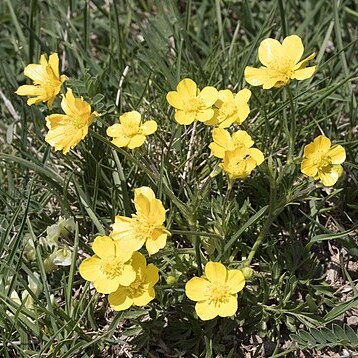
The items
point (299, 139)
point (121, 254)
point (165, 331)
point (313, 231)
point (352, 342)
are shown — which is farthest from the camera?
point (299, 139)

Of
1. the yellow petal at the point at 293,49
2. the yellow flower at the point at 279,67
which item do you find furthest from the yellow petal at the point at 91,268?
the yellow petal at the point at 293,49

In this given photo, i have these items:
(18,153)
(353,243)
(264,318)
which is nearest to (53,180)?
(18,153)

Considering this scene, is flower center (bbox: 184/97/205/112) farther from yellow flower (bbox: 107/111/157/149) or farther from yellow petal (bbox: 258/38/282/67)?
yellow petal (bbox: 258/38/282/67)

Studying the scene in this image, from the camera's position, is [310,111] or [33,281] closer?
[33,281]

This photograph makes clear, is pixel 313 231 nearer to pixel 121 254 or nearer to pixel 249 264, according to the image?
pixel 249 264

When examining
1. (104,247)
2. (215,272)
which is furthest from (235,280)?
(104,247)

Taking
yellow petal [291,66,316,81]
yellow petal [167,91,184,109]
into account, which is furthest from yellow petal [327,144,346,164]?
yellow petal [167,91,184,109]

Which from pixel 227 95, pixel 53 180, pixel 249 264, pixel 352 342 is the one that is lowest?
pixel 352 342
